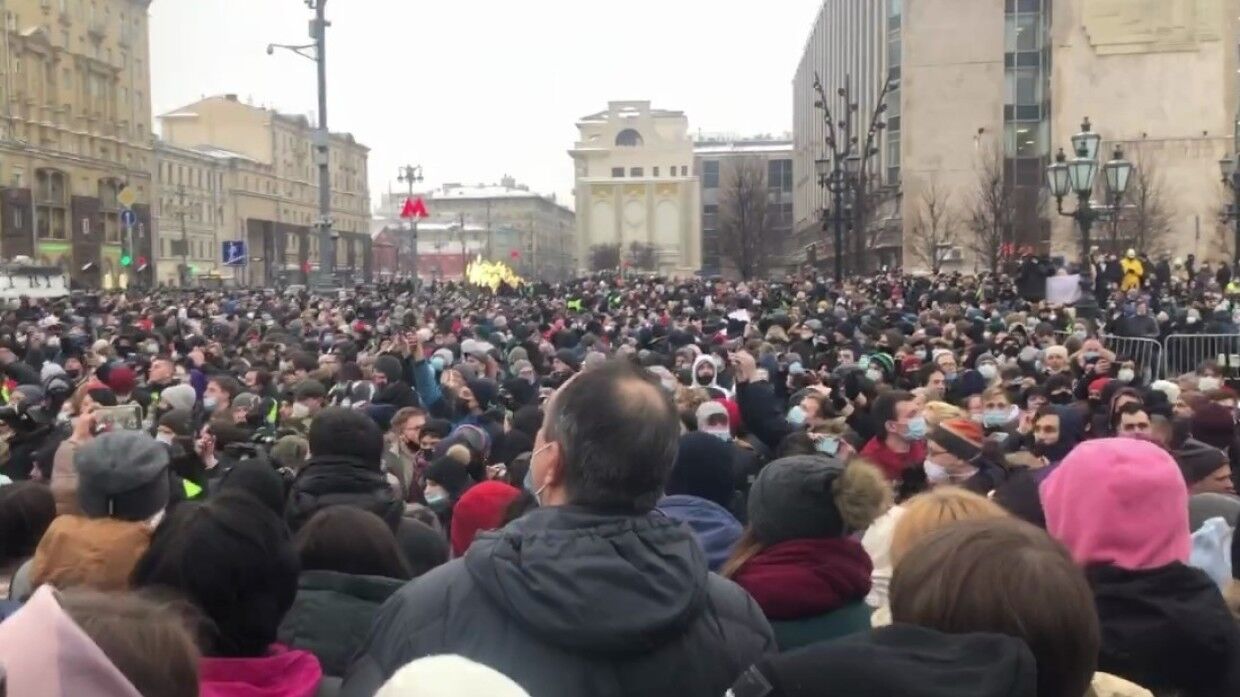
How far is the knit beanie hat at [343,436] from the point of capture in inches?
210

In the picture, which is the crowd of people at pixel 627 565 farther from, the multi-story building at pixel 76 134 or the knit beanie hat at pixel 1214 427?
the multi-story building at pixel 76 134

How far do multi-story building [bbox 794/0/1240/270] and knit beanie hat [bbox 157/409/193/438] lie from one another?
42.8 meters

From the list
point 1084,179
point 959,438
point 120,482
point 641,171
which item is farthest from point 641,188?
point 120,482

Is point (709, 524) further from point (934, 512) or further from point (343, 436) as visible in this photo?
point (343, 436)

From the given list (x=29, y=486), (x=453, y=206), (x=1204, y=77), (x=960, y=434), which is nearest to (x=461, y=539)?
(x=29, y=486)

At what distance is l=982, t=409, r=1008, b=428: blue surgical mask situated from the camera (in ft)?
29.2

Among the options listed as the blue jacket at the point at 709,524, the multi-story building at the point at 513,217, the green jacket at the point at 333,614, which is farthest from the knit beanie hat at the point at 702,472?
the multi-story building at the point at 513,217

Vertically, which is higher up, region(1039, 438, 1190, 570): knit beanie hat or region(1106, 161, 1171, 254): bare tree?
region(1106, 161, 1171, 254): bare tree

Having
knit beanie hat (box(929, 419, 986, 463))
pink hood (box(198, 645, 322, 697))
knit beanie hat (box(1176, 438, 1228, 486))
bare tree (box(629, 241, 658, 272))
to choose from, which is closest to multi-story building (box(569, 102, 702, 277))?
bare tree (box(629, 241, 658, 272))

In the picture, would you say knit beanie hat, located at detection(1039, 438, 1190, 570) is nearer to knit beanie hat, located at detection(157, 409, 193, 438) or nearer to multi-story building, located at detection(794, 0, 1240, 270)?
knit beanie hat, located at detection(157, 409, 193, 438)

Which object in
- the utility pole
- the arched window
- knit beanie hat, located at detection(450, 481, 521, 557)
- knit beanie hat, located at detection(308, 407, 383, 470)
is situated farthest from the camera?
the arched window

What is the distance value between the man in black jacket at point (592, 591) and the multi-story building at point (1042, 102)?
46.5m

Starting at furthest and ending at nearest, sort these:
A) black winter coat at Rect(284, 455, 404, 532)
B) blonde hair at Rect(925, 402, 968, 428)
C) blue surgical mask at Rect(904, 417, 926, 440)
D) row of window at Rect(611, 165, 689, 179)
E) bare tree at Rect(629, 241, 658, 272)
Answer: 1. row of window at Rect(611, 165, 689, 179)
2. bare tree at Rect(629, 241, 658, 272)
3. blue surgical mask at Rect(904, 417, 926, 440)
4. blonde hair at Rect(925, 402, 968, 428)
5. black winter coat at Rect(284, 455, 404, 532)

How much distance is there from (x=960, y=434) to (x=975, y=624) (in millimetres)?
3956
